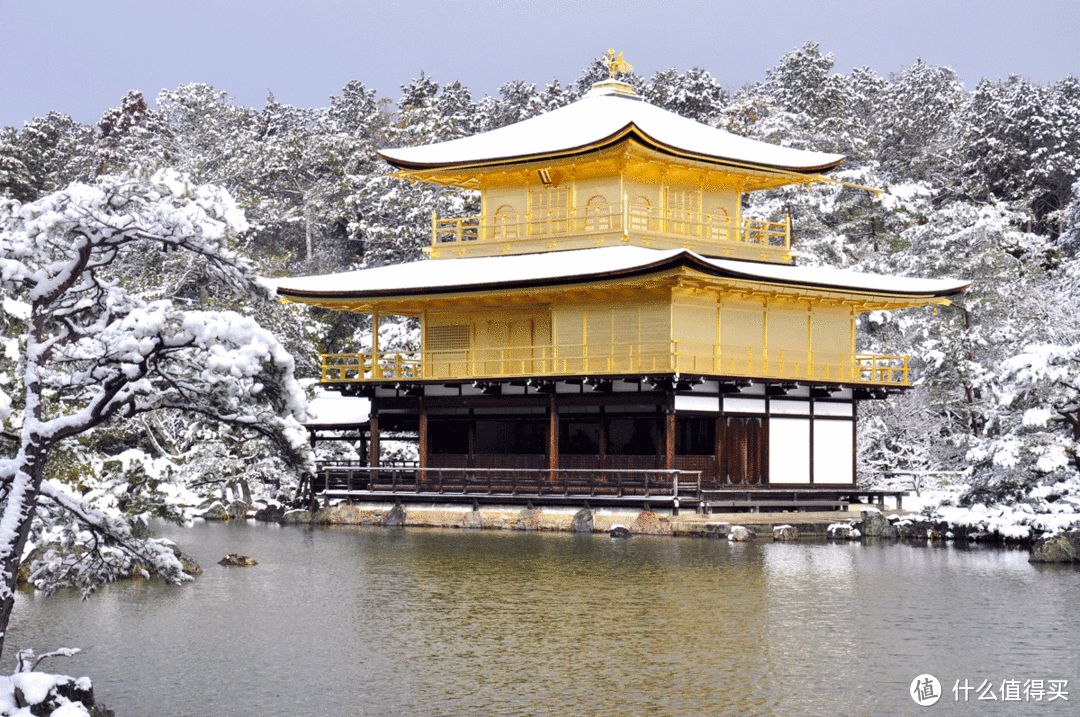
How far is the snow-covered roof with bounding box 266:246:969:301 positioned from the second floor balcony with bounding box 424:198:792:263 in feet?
2.24

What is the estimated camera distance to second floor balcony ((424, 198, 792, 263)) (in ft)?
134

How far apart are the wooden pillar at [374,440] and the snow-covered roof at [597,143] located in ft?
26.5

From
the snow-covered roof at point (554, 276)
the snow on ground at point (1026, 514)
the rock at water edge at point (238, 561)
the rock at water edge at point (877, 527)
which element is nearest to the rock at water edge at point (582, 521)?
the snow-covered roof at point (554, 276)

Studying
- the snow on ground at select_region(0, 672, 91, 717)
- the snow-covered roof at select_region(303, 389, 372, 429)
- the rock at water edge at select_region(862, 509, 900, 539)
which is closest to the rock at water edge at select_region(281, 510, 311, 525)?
the snow-covered roof at select_region(303, 389, 372, 429)

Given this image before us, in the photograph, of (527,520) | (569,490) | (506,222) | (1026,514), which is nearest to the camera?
(1026,514)

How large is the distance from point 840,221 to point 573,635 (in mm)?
44898

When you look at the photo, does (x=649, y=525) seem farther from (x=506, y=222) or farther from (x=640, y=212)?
(x=506, y=222)

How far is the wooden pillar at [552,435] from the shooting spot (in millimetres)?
37625

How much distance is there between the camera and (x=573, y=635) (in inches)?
699

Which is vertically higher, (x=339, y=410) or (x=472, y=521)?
(x=339, y=410)

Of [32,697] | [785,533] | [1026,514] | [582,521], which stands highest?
[1026,514]

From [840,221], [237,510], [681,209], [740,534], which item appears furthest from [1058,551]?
[840,221]

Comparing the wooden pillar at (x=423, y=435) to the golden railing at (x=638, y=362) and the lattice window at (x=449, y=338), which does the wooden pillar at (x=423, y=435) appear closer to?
the golden railing at (x=638, y=362)

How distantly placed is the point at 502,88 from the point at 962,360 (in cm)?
4406
